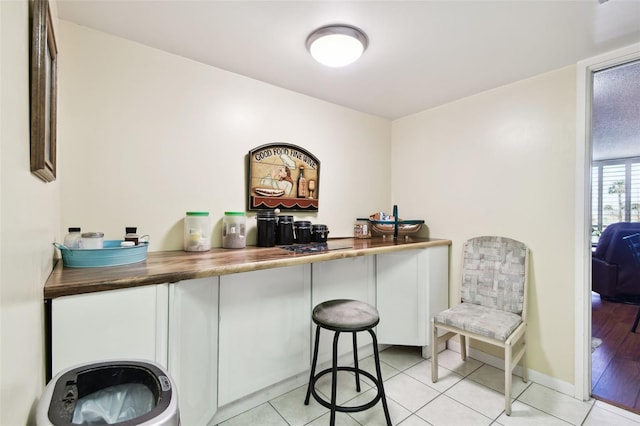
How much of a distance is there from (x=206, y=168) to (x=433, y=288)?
1.99 m

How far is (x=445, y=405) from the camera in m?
1.85

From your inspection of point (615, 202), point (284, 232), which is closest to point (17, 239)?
point (284, 232)

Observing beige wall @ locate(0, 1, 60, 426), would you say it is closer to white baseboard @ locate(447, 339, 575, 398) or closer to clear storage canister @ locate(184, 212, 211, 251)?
clear storage canister @ locate(184, 212, 211, 251)

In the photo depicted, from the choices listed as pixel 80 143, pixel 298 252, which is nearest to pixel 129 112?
pixel 80 143

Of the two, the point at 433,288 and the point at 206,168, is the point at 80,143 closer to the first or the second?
the point at 206,168

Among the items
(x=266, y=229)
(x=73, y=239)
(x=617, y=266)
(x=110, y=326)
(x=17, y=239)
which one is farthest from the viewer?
(x=617, y=266)

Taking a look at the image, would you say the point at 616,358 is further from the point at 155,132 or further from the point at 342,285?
the point at 155,132

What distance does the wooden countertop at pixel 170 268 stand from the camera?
104 cm

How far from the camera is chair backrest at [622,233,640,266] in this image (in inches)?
123

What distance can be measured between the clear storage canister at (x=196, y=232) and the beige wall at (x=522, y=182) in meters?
2.00

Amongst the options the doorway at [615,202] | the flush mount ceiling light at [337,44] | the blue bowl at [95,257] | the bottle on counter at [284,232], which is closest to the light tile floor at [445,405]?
the doorway at [615,202]

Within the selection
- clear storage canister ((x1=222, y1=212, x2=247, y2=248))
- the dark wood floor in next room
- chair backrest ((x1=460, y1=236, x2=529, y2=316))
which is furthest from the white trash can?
the dark wood floor in next room

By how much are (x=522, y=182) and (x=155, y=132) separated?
2568 millimetres

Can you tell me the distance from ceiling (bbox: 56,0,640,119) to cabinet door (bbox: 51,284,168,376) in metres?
1.37
